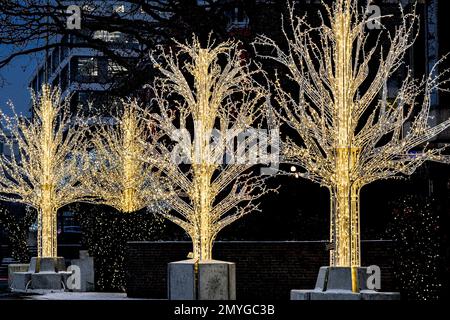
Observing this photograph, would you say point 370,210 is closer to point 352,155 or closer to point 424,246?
point 424,246

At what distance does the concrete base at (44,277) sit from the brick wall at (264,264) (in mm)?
2751

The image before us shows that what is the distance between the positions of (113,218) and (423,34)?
16.5 m

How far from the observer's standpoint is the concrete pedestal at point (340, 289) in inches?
663

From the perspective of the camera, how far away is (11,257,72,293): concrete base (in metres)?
29.9

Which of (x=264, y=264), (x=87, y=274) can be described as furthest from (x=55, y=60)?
(x=264, y=264)

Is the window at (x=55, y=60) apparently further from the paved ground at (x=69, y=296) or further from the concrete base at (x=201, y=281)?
the concrete base at (x=201, y=281)

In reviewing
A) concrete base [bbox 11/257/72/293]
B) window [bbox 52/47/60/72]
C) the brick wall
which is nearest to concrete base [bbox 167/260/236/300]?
the brick wall

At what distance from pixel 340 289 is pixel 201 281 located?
5131mm

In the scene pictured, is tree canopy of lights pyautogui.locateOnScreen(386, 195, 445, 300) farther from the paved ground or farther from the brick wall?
the paved ground

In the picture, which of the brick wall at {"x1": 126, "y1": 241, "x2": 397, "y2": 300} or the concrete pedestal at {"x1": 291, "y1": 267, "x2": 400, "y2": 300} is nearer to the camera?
the concrete pedestal at {"x1": 291, "y1": 267, "x2": 400, "y2": 300}

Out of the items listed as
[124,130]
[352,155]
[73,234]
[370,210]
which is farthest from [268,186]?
[73,234]

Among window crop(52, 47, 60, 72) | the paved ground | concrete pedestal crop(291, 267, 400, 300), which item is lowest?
the paved ground

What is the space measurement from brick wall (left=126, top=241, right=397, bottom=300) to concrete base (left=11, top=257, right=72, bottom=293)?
108 inches

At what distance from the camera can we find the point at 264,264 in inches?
1052
